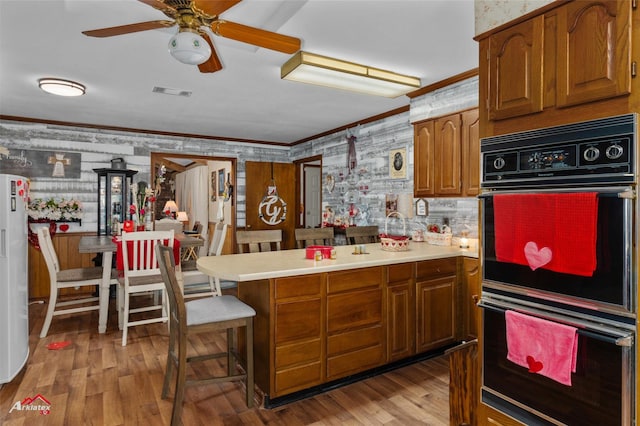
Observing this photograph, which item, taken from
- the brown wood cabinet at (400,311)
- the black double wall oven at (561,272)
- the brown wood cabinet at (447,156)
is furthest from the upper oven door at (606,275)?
the brown wood cabinet at (447,156)

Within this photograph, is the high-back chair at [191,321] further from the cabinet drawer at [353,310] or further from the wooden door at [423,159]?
the wooden door at [423,159]

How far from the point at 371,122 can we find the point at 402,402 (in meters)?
3.65

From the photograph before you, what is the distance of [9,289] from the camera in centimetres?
265

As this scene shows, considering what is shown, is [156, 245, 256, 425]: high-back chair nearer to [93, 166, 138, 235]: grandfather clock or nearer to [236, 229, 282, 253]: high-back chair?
[236, 229, 282, 253]: high-back chair

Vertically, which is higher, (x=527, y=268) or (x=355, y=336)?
(x=527, y=268)

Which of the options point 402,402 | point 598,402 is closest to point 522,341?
point 598,402

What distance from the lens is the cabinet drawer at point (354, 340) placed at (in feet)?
8.45

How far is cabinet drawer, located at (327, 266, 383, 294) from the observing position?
8.35ft

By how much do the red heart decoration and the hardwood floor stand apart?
3.45 ft

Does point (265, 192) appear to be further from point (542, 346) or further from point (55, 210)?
point (542, 346)

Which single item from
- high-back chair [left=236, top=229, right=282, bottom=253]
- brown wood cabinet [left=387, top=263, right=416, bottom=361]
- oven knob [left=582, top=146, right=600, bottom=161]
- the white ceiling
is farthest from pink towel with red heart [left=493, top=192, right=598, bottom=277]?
high-back chair [left=236, top=229, right=282, bottom=253]

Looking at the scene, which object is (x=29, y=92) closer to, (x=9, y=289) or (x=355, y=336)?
(x=9, y=289)

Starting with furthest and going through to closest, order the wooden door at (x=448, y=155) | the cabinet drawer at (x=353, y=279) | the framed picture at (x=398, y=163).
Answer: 1. the framed picture at (x=398, y=163)
2. the wooden door at (x=448, y=155)
3. the cabinet drawer at (x=353, y=279)

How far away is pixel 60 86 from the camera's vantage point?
357 centimetres
